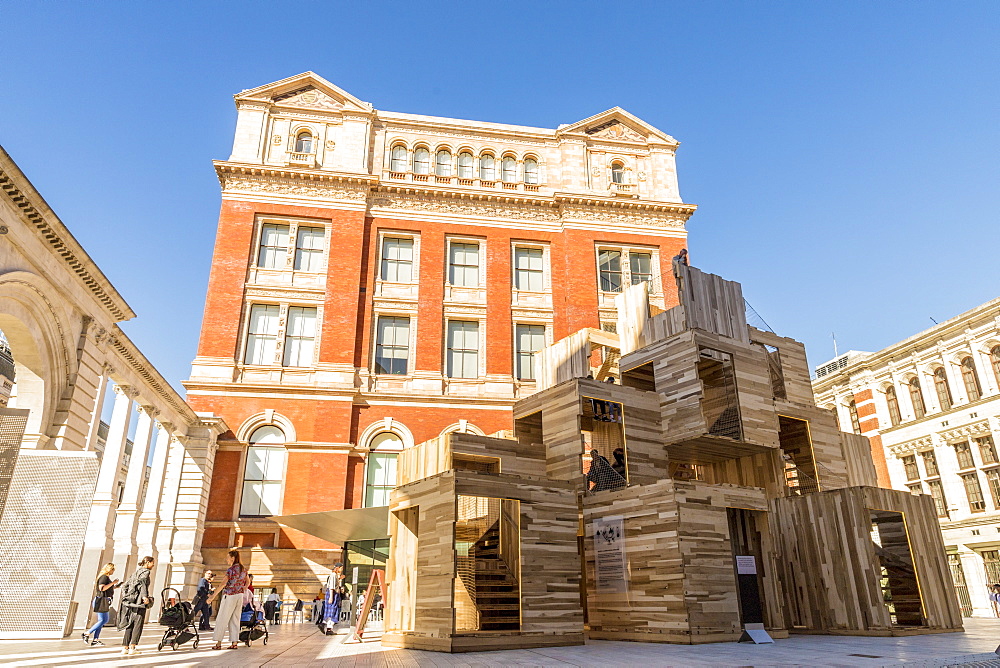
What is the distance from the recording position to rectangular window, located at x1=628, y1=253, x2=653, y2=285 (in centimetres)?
3066

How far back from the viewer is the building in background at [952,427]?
97.8 ft

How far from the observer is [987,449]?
30.3m

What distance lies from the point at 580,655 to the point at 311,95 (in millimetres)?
28303

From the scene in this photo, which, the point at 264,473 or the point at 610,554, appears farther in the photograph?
the point at 264,473

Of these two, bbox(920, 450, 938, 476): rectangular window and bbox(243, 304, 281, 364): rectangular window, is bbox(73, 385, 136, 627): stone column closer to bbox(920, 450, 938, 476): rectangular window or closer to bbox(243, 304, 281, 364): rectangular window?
bbox(243, 304, 281, 364): rectangular window

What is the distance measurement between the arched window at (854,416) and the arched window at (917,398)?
363cm

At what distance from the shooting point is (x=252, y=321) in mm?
26938

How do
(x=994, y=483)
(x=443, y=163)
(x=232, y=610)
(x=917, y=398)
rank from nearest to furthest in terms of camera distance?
(x=232, y=610)
(x=994, y=483)
(x=443, y=163)
(x=917, y=398)

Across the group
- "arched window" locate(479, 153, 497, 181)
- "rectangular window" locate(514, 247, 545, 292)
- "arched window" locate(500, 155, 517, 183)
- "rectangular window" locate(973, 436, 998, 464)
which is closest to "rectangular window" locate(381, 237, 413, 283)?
"rectangular window" locate(514, 247, 545, 292)

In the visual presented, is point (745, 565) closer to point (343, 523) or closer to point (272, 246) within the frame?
point (343, 523)

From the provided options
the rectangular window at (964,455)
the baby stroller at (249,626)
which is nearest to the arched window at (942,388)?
the rectangular window at (964,455)

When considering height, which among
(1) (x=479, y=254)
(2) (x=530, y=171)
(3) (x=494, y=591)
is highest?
(2) (x=530, y=171)

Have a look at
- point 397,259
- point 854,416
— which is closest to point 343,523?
point 397,259

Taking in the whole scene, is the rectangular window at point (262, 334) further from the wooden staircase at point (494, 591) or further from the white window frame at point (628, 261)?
the wooden staircase at point (494, 591)
